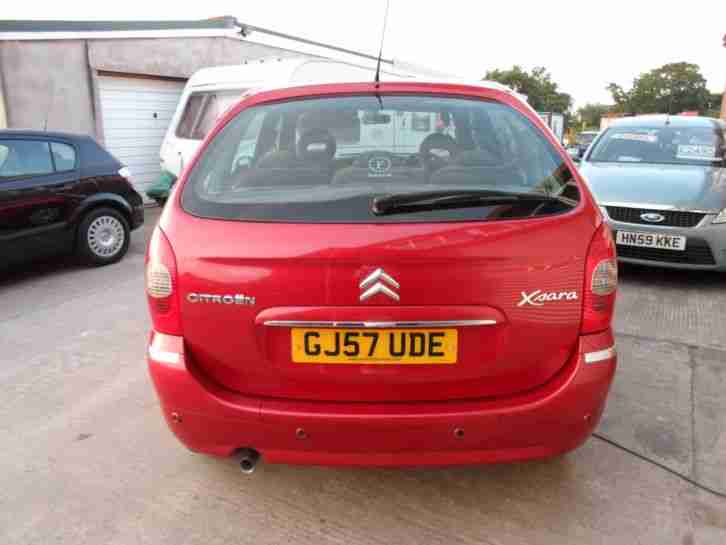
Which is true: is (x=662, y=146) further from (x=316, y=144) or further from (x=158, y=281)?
(x=158, y=281)

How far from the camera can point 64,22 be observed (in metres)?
9.65

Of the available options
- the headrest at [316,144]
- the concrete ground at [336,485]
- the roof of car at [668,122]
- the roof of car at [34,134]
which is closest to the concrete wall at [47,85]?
the roof of car at [34,134]

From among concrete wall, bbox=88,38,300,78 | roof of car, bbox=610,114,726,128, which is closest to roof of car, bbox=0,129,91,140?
concrete wall, bbox=88,38,300,78

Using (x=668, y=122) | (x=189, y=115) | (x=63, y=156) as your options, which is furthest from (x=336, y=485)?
(x=189, y=115)

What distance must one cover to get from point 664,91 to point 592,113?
710 inches

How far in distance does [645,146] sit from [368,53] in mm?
12189

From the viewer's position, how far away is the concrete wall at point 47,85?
891 cm

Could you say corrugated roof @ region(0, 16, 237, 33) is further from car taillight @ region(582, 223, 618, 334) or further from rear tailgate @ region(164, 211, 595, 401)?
car taillight @ region(582, 223, 618, 334)

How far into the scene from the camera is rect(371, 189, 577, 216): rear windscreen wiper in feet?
6.93

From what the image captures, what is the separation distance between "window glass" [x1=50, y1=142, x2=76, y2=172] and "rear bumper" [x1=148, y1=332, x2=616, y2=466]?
482cm

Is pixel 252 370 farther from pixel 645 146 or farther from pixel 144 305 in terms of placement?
pixel 645 146

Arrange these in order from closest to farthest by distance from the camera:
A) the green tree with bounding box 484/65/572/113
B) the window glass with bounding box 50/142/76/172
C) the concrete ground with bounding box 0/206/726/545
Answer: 1. the concrete ground with bounding box 0/206/726/545
2. the window glass with bounding box 50/142/76/172
3. the green tree with bounding box 484/65/572/113

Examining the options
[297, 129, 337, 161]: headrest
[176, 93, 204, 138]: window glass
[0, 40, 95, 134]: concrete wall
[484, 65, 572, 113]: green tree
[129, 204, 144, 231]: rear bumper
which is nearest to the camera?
[297, 129, 337, 161]: headrest

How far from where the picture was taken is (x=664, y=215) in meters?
5.46
